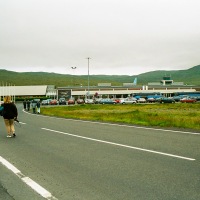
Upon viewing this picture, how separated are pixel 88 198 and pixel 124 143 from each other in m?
5.49

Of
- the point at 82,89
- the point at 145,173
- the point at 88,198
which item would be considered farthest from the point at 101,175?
the point at 82,89

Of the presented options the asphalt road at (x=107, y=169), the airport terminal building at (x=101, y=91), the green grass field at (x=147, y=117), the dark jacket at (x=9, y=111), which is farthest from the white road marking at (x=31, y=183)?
the airport terminal building at (x=101, y=91)

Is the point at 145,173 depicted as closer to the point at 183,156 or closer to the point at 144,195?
the point at 144,195

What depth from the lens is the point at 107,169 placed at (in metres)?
6.79

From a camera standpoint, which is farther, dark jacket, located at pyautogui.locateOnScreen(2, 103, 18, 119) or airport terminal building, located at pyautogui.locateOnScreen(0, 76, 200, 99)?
airport terminal building, located at pyautogui.locateOnScreen(0, 76, 200, 99)

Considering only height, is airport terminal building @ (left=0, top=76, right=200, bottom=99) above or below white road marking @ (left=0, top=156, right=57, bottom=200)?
below

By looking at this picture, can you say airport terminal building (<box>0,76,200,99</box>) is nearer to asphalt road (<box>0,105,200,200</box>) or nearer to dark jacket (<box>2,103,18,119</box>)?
dark jacket (<box>2,103,18,119</box>)

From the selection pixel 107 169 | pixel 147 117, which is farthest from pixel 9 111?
pixel 147 117

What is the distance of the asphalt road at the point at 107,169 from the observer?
5.20 metres

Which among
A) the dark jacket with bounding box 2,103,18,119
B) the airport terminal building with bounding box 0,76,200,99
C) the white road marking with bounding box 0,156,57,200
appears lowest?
the airport terminal building with bounding box 0,76,200,99

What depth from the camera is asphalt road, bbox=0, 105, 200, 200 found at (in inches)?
205

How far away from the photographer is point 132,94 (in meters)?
109

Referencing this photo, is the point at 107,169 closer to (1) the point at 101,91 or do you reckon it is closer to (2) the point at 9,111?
(2) the point at 9,111

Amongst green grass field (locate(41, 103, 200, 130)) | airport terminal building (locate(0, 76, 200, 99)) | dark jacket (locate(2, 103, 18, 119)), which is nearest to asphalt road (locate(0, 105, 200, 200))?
dark jacket (locate(2, 103, 18, 119))
